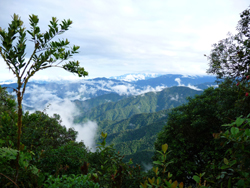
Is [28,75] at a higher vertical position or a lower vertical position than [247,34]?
lower

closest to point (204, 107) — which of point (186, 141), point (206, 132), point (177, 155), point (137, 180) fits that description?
point (206, 132)

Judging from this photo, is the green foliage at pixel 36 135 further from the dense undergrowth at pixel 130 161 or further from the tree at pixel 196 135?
the tree at pixel 196 135

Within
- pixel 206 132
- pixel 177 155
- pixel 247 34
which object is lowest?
pixel 177 155

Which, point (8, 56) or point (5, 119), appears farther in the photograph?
point (5, 119)

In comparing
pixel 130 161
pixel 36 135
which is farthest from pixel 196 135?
pixel 36 135

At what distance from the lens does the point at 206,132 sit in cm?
1511

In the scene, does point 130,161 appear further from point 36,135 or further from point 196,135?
point 196,135

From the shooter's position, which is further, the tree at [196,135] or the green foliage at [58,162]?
the tree at [196,135]

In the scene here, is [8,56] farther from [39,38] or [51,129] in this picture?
[51,129]

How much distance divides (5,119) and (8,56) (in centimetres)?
137

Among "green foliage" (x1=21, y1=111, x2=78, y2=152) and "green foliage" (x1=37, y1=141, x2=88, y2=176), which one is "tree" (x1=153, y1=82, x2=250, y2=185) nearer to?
"green foliage" (x1=37, y1=141, x2=88, y2=176)

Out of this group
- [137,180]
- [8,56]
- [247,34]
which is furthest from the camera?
[247,34]

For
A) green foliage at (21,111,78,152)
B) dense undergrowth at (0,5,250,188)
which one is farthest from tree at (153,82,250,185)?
green foliage at (21,111,78,152)

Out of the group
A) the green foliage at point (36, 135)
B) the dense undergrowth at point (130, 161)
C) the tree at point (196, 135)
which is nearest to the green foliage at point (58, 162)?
the dense undergrowth at point (130, 161)
